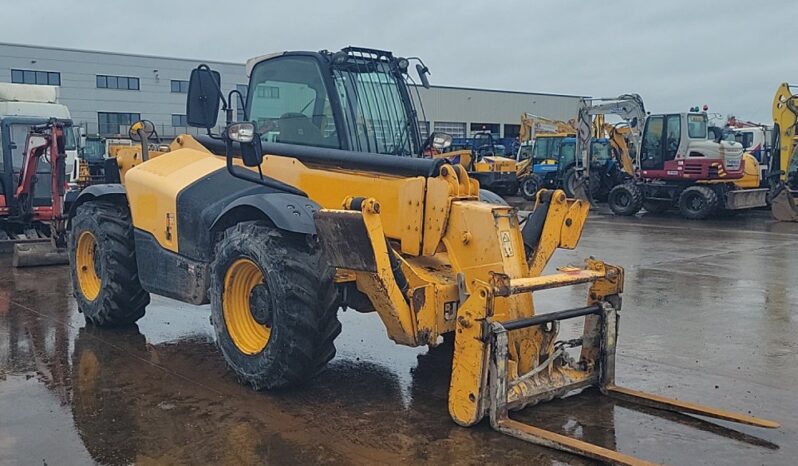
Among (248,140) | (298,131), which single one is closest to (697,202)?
(298,131)

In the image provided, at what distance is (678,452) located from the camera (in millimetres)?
4449

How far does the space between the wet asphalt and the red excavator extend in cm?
237

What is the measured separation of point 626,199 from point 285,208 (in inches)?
691

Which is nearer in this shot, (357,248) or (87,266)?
(357,248)

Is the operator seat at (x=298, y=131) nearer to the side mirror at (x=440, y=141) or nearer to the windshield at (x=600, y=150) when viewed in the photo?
the side mirror at (x=440, y=141)

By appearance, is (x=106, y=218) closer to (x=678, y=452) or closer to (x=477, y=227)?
(x=477, y=227)

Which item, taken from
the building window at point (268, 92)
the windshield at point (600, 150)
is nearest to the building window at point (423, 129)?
the building window at point (268, 92)

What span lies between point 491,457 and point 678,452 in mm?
1046

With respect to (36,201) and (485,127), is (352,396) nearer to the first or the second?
(36,201)

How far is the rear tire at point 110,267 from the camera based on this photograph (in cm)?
716

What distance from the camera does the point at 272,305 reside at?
17.2 feet

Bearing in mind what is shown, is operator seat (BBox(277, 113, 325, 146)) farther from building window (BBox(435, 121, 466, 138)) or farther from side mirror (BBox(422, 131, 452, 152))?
building window (BBox(435, 121, 466, 138))

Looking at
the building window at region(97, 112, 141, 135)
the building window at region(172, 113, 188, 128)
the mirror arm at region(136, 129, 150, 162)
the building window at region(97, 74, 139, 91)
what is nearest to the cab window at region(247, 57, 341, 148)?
the mirror arm at region(136, 129, 150, 162)

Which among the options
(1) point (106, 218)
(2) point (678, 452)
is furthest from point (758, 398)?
(1) point (106, 218)
